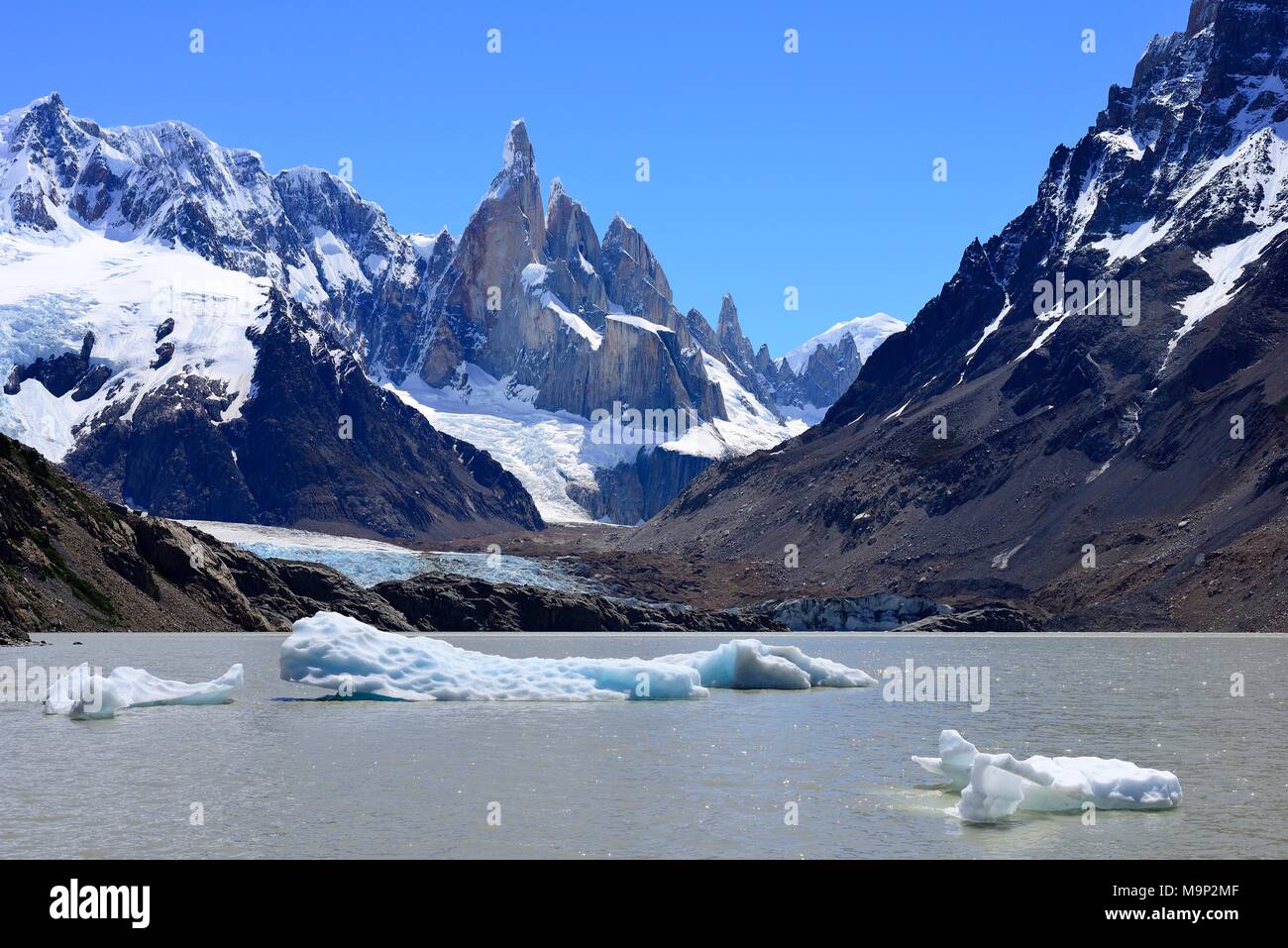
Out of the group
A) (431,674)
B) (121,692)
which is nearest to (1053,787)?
(431,674)

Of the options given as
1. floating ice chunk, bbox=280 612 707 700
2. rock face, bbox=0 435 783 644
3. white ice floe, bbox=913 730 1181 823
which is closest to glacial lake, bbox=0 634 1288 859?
white ice floe, bbox=913 730 1181 823

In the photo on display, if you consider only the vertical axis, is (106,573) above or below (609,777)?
above

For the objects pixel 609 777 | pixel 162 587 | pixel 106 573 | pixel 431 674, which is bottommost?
pixel 609 777

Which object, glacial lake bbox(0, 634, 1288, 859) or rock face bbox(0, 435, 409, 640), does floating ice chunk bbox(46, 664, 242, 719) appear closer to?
glacial lake bbox(0, 634, 1288, 859)

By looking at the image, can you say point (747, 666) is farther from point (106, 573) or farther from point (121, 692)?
point (106, 573)
